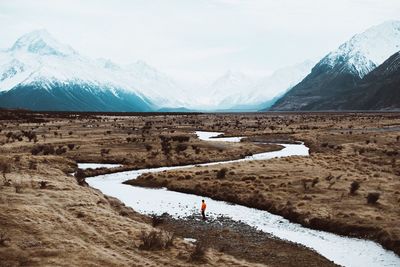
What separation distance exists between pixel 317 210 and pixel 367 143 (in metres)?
50.5

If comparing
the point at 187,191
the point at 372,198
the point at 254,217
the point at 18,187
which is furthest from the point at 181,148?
the point at 18,187

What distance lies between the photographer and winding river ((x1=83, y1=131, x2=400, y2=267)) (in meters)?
27.5

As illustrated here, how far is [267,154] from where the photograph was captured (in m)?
75.1

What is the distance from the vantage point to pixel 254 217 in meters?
36.6

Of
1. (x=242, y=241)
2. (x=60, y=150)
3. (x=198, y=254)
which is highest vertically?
(x=60, y=150)

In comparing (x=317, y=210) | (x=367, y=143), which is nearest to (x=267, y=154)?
(x=367, y=143)

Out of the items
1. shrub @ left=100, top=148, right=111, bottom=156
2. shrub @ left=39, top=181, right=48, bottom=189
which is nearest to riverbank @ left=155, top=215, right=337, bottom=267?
shrub @ left=39, top=181, right=48, bottom=189

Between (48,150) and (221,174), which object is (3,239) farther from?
(48,150)

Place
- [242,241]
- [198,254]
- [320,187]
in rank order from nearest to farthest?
[198,254] < [242,241] < [320,187]

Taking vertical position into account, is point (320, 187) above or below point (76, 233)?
below

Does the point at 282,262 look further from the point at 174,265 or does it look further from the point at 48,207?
the point at 48,207

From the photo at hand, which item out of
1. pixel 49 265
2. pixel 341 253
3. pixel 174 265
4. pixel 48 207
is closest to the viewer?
pixel 49 265

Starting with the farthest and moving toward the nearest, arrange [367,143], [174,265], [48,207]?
[367,143], [48,207], [174,265]

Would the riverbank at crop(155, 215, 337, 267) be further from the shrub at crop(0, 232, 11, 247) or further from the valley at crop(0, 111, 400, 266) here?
the shrub at crop(0, 232, 11, 247)
